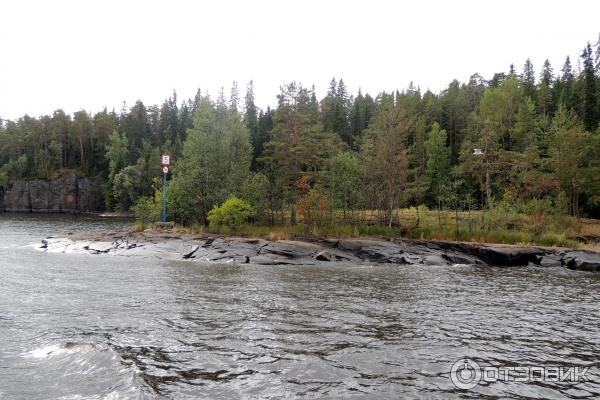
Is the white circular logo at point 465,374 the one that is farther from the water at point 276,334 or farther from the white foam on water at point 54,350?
the white foam on water at point 54,350

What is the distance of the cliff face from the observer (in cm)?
9038

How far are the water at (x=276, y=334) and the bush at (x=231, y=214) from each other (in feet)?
39.1

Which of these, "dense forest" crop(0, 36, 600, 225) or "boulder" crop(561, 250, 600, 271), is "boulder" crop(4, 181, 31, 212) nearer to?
"dense forest" crop(0, 36, 600, 225)

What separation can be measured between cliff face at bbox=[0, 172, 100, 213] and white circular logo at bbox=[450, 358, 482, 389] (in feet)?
319

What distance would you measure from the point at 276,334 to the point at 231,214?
20897mm

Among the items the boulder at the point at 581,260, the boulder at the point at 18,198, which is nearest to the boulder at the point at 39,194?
the boulder at the point at 18,198

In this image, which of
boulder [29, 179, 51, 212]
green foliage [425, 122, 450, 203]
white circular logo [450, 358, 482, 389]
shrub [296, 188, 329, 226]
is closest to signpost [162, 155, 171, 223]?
shrub [296, 188, 329, 226]

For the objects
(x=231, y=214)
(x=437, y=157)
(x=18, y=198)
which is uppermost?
(x=437, y=157)

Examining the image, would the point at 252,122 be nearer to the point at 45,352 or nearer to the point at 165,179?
the point at 165,179

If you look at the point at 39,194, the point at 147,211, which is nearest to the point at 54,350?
the point at 147,211

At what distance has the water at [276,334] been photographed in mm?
6859

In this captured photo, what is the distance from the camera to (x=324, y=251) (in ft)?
80.1

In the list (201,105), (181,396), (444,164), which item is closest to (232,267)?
(181,396)

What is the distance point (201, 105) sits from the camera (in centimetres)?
3791
